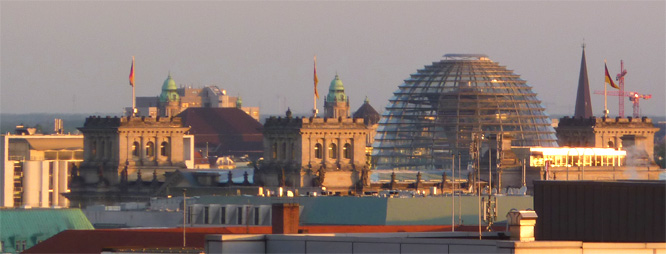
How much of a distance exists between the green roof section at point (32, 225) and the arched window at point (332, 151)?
219 feet

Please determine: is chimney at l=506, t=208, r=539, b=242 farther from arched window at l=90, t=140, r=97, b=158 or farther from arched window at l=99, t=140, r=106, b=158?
arched window at l=90, t=140, r=97, b=158

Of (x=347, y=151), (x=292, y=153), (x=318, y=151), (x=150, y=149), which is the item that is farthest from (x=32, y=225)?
(x=150, y=149)

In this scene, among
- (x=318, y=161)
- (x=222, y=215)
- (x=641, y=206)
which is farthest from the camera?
(x=318, y=161)

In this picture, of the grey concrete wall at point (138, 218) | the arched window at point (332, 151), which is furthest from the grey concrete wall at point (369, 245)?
the arched window at point (332, 151)

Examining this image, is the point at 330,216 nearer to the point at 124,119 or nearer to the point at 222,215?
the point at 222,215

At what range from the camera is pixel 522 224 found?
56.9 m

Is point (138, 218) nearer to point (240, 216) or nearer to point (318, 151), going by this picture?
point (240, 216)

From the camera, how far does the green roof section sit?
378 feet

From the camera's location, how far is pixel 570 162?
19650cm

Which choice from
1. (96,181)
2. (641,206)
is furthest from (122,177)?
(641,206)

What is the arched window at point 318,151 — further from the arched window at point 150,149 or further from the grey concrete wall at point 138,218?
the grey concrete wall at point 138,218

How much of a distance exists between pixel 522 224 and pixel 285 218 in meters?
27.5

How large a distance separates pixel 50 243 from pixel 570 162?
10475cm

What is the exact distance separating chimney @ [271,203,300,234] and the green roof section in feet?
103
